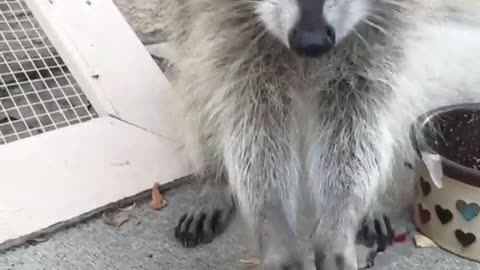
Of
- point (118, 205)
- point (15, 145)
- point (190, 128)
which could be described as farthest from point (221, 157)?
point (15, 145)

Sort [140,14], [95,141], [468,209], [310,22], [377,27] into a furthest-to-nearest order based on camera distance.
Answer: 1. [140,14]
2. [95,141]
3. [468,209]
4. [377,27]
5. [310,22]

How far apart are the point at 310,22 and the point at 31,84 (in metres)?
1.00

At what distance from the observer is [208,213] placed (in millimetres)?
2049

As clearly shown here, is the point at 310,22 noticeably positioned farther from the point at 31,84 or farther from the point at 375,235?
the point at 31,84

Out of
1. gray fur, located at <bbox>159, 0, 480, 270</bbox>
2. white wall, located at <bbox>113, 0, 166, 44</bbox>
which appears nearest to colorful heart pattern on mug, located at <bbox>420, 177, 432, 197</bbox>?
gray fur, located at <bbox>159, 0, 480, 270</bbox>

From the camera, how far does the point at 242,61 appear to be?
70.2 inches

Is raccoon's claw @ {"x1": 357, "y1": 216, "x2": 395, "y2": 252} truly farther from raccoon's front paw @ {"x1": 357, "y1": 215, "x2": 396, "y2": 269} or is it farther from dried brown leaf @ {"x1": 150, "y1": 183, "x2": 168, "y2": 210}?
dried brown leaf @ {"x1": 150, "y1": 183, "x2": 168, "y2": 210}

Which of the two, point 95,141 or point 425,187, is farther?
point 95,141

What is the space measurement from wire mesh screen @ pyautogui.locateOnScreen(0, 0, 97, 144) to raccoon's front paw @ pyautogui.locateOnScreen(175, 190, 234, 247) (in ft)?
1.14

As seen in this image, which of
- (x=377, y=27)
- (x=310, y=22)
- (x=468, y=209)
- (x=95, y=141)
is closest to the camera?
(x=310, y=22)

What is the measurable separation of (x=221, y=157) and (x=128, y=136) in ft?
1.04

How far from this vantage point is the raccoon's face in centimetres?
149

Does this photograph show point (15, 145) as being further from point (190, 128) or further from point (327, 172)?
point (327, 172)

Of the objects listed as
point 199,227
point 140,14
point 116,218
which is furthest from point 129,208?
point 140,14
